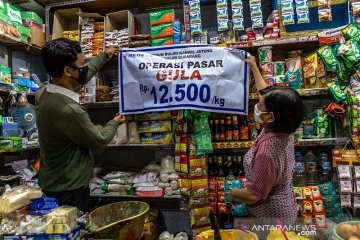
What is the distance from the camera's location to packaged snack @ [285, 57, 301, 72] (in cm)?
276

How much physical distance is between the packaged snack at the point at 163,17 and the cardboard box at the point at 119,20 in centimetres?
27

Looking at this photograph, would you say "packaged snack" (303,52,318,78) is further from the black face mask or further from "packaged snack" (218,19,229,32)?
the black face mask

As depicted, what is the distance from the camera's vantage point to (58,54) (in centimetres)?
189

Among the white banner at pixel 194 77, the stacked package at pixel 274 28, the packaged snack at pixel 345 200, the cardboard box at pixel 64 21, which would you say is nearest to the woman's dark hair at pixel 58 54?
the white banner at pixel 194 77

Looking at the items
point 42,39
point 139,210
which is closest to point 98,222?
point 139,210

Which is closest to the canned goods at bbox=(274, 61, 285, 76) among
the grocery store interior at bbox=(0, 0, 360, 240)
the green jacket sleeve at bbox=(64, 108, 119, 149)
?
the grocery store interior at bbox=(0, 0, 360, 240)

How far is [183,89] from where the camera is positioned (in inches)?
107

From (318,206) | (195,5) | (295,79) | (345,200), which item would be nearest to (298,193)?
(318,206)

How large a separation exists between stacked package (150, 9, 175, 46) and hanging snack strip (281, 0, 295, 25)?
3.61ft

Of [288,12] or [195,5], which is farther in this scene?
[195,5]

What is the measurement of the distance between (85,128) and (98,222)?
2.04 ft

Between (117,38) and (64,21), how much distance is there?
927 millimetres

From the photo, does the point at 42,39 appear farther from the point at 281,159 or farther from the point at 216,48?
the point at 281,159

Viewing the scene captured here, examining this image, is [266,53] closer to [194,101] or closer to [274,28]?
[274,28]
